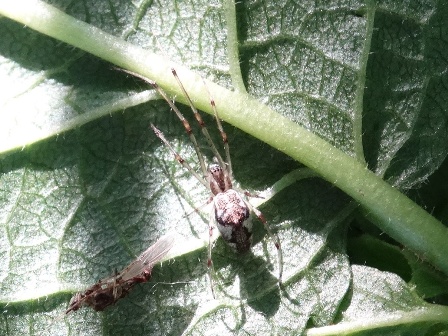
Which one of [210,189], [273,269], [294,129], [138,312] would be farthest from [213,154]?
[138,312]

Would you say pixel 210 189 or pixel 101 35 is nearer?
pixel 101 35

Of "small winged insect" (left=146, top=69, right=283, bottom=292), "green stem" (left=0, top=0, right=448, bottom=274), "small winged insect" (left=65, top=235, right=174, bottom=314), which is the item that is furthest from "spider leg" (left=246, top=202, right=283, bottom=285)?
"small winged insect" (left=65, top=235, right=174, bottom=314)

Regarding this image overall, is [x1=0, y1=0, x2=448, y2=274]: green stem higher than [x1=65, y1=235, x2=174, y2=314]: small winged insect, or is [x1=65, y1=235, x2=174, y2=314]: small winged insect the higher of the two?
[x1=0, y1=0, x2=448, y2=274]: green stem

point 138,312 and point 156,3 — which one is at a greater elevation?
point 156,3

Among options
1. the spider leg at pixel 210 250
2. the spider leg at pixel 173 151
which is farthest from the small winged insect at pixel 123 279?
the spider leg at pixel 173 151

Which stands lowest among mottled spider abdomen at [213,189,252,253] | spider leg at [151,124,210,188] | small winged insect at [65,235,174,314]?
small winged insect at [65,235,174,314]

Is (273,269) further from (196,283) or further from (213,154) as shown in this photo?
(213,154)

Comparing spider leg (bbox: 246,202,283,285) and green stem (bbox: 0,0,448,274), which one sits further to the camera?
spider leg (bbox: 246,202,283,285)

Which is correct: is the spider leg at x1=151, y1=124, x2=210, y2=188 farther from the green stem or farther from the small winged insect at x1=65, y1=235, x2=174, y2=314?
the small winged insect at x1=65, y1=235, x2=174, y2=314
